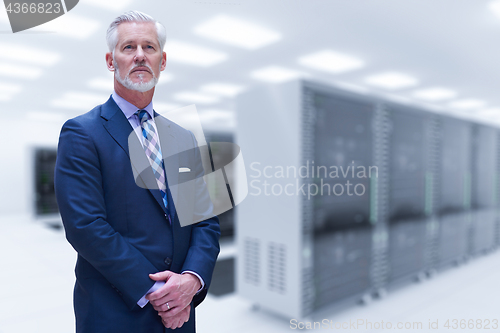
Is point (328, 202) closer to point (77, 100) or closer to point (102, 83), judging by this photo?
point (102, 83)

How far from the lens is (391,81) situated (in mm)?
6766

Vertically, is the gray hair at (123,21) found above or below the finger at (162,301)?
above

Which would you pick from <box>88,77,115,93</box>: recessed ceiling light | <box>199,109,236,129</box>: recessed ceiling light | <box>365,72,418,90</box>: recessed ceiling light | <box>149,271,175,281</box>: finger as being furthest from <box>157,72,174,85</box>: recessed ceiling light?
<box>149,271,175,281</box>: finger

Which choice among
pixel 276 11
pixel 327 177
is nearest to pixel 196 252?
pixel 327 177

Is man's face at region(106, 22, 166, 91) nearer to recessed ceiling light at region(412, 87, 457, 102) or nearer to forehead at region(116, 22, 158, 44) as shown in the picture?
forehead at region(116, 22, 158, 44)

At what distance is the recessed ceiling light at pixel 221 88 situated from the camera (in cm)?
695

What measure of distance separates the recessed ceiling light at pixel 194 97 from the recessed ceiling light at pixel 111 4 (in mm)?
4107

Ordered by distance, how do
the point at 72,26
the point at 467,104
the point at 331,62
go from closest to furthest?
the point at 72,26 < the point at 331,62 < the point at 467,104

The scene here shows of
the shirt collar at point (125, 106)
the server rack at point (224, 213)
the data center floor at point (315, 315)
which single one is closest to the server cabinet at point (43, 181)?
the data center floor at point (315, 315)

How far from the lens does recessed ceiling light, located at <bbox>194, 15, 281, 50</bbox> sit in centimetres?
387

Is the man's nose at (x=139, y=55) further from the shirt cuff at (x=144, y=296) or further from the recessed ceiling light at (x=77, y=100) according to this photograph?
the recessed ceiling light at (x=77, y=100)

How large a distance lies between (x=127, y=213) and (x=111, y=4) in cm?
311

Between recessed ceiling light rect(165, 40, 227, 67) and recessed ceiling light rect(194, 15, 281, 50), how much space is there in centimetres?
47

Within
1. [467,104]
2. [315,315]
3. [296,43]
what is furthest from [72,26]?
[467,104]
